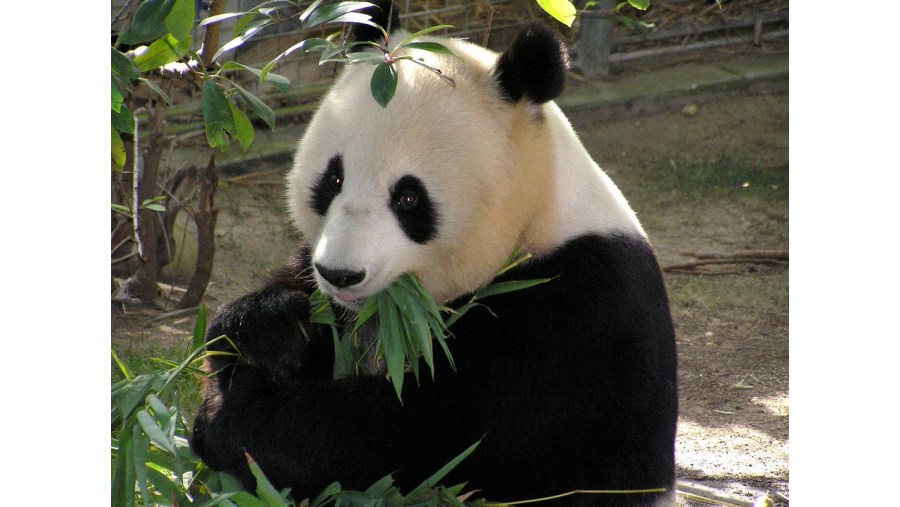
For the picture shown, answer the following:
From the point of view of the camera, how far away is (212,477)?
2.72 meters

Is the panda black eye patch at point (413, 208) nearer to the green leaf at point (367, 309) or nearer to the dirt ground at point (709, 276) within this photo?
the green leaf at point (367, 309)

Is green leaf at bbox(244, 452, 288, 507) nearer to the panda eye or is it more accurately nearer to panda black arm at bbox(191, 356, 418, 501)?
panda black arm at bbox(191, 356, 418, 501)

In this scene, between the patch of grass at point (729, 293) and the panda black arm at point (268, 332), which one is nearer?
the panda black arm at point (268, 332)

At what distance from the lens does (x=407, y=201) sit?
8.02 feet

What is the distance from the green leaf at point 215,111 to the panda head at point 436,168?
278 mm

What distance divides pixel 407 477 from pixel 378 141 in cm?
86

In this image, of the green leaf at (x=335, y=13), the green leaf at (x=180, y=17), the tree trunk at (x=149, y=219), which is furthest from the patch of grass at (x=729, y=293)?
the green leaf at (x=180, y=17)

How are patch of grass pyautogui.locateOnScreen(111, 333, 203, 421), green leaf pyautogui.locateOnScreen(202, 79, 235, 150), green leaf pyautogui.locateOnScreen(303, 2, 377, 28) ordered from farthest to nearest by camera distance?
1. patch of grass pyautogui.locateOnScreen(111, 333, 203, 421)
2. green leaf pyautogui.locateOnScreen(202, 79, 235, 150)
3. green leaf pyautogui.locateOnScreen(303, 2, 377, 28)

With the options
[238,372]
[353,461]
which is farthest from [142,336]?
[353,461]

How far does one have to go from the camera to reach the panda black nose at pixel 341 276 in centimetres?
224

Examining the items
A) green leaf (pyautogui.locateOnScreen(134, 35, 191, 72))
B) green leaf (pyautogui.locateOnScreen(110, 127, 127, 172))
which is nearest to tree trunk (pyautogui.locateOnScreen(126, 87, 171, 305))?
green leaf (pyautogui.locateOnScreen(110, 127, 127, 172))

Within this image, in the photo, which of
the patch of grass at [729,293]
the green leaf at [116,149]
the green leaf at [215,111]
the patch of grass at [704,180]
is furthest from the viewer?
the patch of grass at [704,180]

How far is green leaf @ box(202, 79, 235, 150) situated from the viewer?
2734 mm

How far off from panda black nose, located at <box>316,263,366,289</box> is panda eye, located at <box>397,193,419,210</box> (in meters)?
0.23
